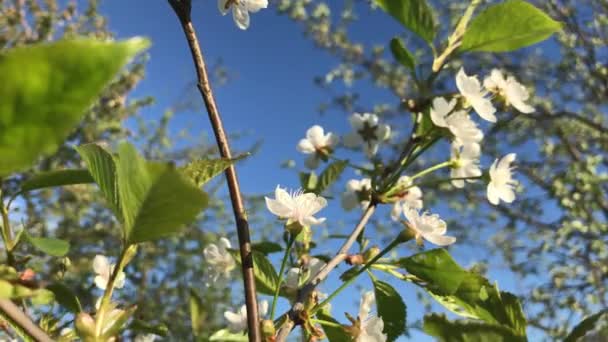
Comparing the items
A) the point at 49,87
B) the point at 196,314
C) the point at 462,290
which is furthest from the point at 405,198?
the point at 49,87

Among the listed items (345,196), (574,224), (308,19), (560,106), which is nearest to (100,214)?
(308,19)

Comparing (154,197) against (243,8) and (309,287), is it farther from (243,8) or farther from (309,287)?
(243,8)

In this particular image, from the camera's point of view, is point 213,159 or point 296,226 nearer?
point 213,159

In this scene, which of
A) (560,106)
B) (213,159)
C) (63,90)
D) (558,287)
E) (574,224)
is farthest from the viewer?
(560,106)

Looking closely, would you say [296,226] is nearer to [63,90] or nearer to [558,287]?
[63,90]

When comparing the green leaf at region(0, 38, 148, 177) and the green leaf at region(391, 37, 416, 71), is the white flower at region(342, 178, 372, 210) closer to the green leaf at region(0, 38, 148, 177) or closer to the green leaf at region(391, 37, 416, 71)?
the green leaf at region(391, 37, 416, 71)

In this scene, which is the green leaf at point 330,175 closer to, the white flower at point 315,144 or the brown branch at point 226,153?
the white flower at point 315,144

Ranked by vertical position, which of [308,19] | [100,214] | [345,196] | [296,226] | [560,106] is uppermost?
[308,19]
